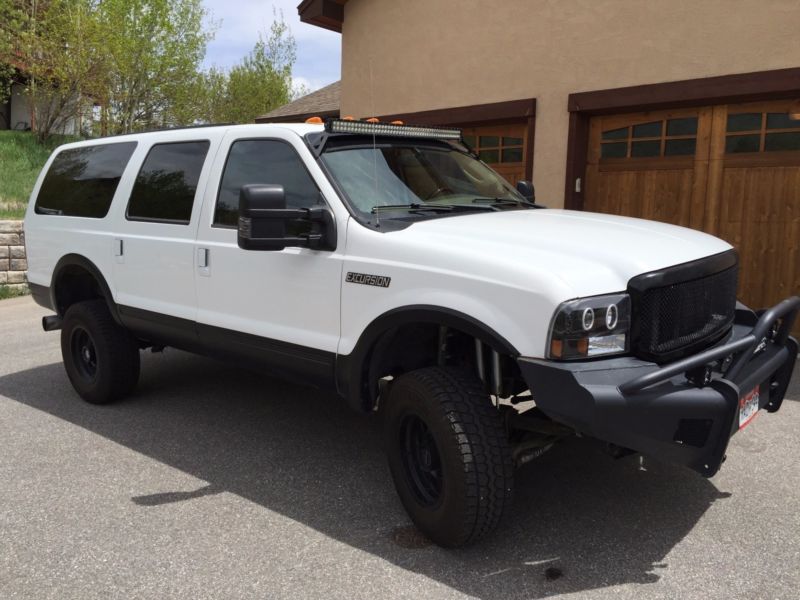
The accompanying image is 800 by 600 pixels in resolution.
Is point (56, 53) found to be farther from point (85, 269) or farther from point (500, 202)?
point (500, 202)

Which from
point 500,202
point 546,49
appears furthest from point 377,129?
point 546,49

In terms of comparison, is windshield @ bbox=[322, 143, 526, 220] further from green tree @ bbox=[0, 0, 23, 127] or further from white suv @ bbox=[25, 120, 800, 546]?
green tree @ bbox=[0, 0, 23, 127]

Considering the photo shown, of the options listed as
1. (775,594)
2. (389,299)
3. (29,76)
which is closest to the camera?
(775,594)

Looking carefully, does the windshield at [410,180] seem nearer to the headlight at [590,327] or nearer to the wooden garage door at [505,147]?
the headlight at [590,327]

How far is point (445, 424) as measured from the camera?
10.2ft

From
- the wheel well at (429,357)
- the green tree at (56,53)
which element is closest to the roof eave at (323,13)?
the wheel well at (429,357)

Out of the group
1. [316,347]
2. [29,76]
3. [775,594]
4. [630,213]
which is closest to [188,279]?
[316,347]

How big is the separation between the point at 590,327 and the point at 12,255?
10903mm

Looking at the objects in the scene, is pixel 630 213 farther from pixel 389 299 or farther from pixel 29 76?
pixel 29 76

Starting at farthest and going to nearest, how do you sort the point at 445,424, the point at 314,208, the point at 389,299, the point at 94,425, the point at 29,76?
the point at 29,76, the point at 94,425, the point at 314,208, the point at 389,299, the point at 445,424

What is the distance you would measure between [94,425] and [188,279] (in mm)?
1400

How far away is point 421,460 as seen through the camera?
11.4 ft

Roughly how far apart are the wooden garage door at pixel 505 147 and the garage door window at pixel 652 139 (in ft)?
3.76

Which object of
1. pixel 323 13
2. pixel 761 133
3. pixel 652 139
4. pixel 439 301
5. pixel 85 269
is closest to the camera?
pixel 439 301
